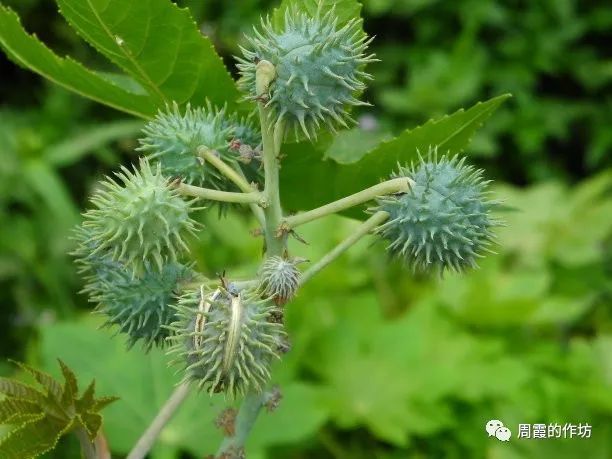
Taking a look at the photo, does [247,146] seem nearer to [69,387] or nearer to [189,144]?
[189,144]

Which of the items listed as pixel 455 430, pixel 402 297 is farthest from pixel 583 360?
pixel 402 297

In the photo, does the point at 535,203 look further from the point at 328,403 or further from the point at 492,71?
the point at 328,403

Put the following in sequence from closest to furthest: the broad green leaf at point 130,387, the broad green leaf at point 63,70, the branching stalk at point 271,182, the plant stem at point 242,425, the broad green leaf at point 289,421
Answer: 1. the branching stalk at point 271,182
2. the plant stem at point 242,425
3. the broad green leaf at point 63,70
4. the broad green leaf at point 130,387
5. the broad green leaf at point 289,421

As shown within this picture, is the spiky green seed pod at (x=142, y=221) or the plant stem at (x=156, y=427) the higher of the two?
the spiky green seed pod at (x=142, y=221)

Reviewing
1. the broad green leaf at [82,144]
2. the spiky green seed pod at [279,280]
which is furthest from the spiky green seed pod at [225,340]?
the broad green leaf at [82,144]

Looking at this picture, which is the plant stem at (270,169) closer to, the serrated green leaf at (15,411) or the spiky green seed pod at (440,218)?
the spiky green seed pod at (440,218)

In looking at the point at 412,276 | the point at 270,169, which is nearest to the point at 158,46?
the point at 270,169

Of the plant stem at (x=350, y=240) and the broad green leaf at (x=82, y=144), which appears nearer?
the plant stem at (x=350, y=240)
